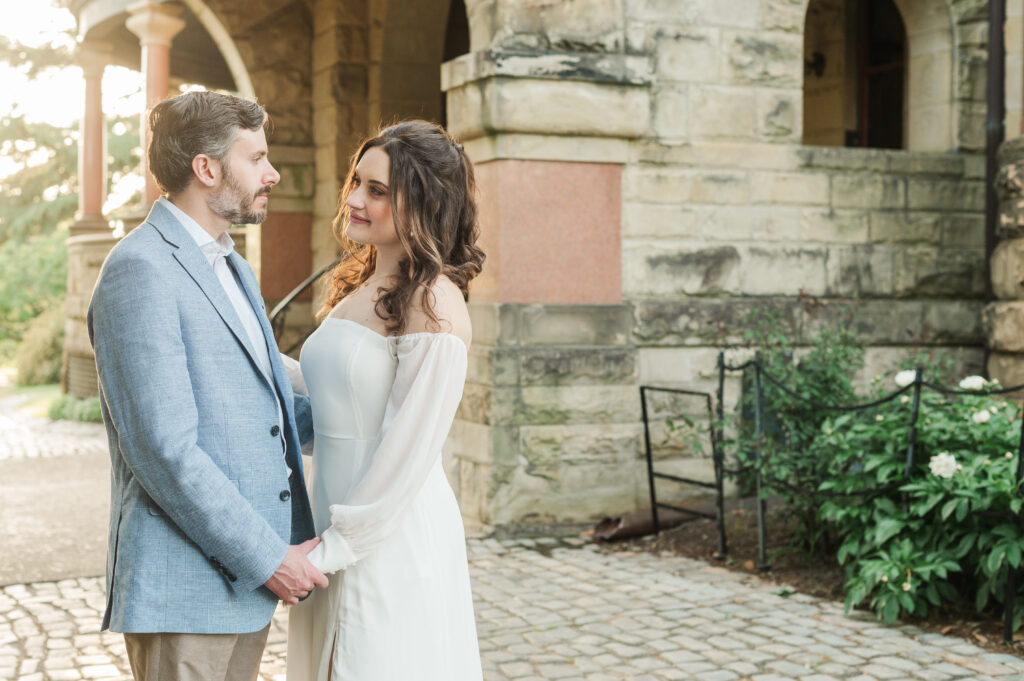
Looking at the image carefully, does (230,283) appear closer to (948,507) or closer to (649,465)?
(948,507)

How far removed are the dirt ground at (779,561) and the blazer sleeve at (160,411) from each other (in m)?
3.52

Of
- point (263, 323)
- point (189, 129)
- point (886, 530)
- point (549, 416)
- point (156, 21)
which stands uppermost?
point (156, 21)

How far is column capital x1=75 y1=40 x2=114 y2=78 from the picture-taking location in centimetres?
1518

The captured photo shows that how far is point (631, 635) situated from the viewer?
479 centimetres

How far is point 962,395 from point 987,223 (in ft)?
8.32

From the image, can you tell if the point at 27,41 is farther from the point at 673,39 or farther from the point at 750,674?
the point at 750,674

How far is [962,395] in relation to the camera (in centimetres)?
551

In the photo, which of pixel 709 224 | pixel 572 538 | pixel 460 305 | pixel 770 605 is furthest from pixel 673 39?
pixel 460 305

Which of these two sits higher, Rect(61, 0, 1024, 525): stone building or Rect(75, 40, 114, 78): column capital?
Rect(75, 40, 114, 78): column capital

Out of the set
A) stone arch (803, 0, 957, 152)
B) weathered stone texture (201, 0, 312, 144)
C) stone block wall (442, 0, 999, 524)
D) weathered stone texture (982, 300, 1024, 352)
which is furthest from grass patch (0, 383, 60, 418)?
weathered stone texture (982, 300, 1024, 352)

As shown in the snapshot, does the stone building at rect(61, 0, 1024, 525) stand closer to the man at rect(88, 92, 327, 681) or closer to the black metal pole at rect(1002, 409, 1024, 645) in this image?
the black metal pole at rect(1002, 409, 1024, 645)

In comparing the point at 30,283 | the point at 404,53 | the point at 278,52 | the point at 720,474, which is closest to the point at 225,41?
the point at 278,52

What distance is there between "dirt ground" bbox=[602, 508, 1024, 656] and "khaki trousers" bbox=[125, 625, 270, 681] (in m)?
3.40

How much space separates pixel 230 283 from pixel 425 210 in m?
0.46
